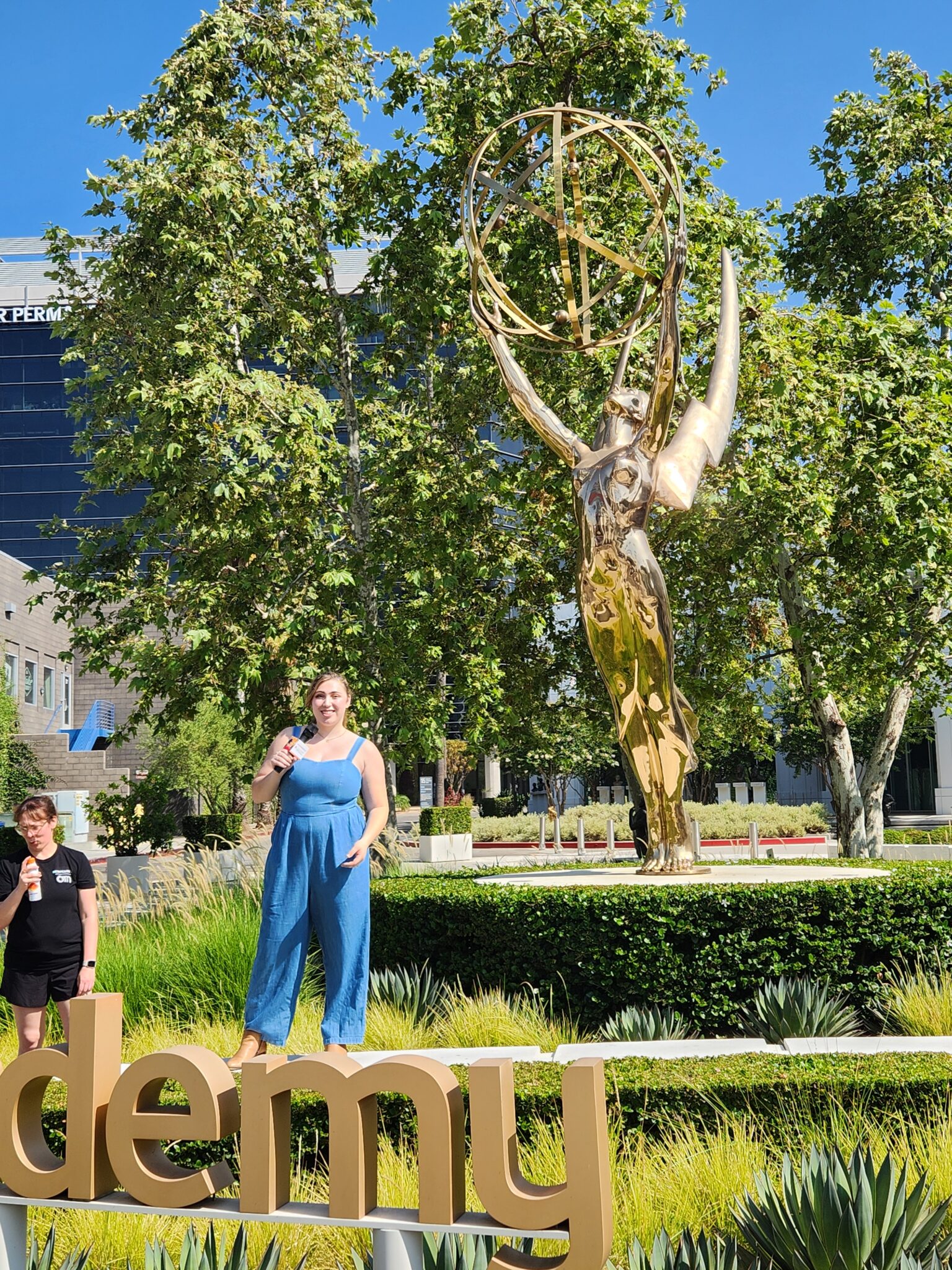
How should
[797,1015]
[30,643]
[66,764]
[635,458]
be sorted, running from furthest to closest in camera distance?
[66,764]
[30,643]
[635,458]
[797,1015]

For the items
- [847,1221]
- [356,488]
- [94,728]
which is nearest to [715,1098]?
[847,1221]

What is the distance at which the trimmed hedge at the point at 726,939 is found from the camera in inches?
328

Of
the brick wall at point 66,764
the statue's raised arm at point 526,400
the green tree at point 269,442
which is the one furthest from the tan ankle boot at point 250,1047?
the brick wall at point 66,764

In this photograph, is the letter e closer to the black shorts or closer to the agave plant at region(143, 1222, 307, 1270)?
the agave plant at region(143, 1222, 307, 1270)

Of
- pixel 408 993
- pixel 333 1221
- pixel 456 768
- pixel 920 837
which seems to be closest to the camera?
pixel 333 1221

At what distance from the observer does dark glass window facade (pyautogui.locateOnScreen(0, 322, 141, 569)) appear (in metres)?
73.6

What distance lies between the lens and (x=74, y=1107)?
4.09 metres

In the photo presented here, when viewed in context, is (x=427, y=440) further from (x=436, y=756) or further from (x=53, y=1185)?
(x=53, y=1185)

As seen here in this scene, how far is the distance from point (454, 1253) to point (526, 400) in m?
7.62

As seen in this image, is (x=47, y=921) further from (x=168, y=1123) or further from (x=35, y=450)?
(x=35, y=450)

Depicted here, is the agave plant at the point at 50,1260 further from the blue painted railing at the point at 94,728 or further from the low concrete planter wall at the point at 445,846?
the blue painted railing at the point at 94,728

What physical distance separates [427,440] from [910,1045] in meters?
10.5

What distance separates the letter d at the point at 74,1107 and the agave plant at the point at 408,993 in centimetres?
426

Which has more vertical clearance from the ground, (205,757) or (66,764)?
(205,757)
